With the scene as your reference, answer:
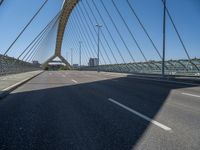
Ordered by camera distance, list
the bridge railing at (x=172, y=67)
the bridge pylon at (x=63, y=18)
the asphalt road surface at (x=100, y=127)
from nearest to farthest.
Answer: the asphalt road surface at (x=100, y=127) → the bridge railing at (x=172, y=67) → the bridge pylon at (x=63, y=18)

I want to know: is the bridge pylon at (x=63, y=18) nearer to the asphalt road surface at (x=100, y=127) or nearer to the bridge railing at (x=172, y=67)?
the bridge railing at (x=172, y=67)

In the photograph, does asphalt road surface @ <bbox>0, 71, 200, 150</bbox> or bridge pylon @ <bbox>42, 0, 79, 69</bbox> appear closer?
asphalt road surface @ <bbox>0, 71, 200, 150</bbox>

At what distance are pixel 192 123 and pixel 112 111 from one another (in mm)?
2157

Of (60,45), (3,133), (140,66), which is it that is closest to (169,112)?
(3,133)

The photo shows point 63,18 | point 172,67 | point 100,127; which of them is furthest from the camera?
point 63,18

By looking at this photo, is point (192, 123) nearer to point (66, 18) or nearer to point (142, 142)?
point (142, 142)

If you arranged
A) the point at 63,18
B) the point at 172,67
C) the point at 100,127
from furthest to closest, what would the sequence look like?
1. the point at 63,18
2. the point at 172,67
3. the point at 100,127

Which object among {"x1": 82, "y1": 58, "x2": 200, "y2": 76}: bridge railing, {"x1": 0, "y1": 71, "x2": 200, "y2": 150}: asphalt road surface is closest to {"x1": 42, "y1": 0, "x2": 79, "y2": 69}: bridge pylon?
{"x1": 82, "y1": 58, "x2": 200, "y2": 76}: bridge railing

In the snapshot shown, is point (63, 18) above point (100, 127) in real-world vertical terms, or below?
above

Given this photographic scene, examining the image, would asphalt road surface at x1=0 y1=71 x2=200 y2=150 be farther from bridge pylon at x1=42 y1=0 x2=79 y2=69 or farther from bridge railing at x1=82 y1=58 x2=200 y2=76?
bridge pylon at x1=42 y1=0 x2=79 y2=69

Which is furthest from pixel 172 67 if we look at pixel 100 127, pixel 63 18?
pixel 63 18

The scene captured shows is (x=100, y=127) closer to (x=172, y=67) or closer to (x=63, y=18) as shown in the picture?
(x=172, y=67)

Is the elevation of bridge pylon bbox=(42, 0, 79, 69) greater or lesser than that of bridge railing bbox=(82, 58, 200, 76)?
greater

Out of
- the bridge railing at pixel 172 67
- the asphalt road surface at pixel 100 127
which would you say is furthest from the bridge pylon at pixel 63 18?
the asphalt road surface at pixel 100 127
